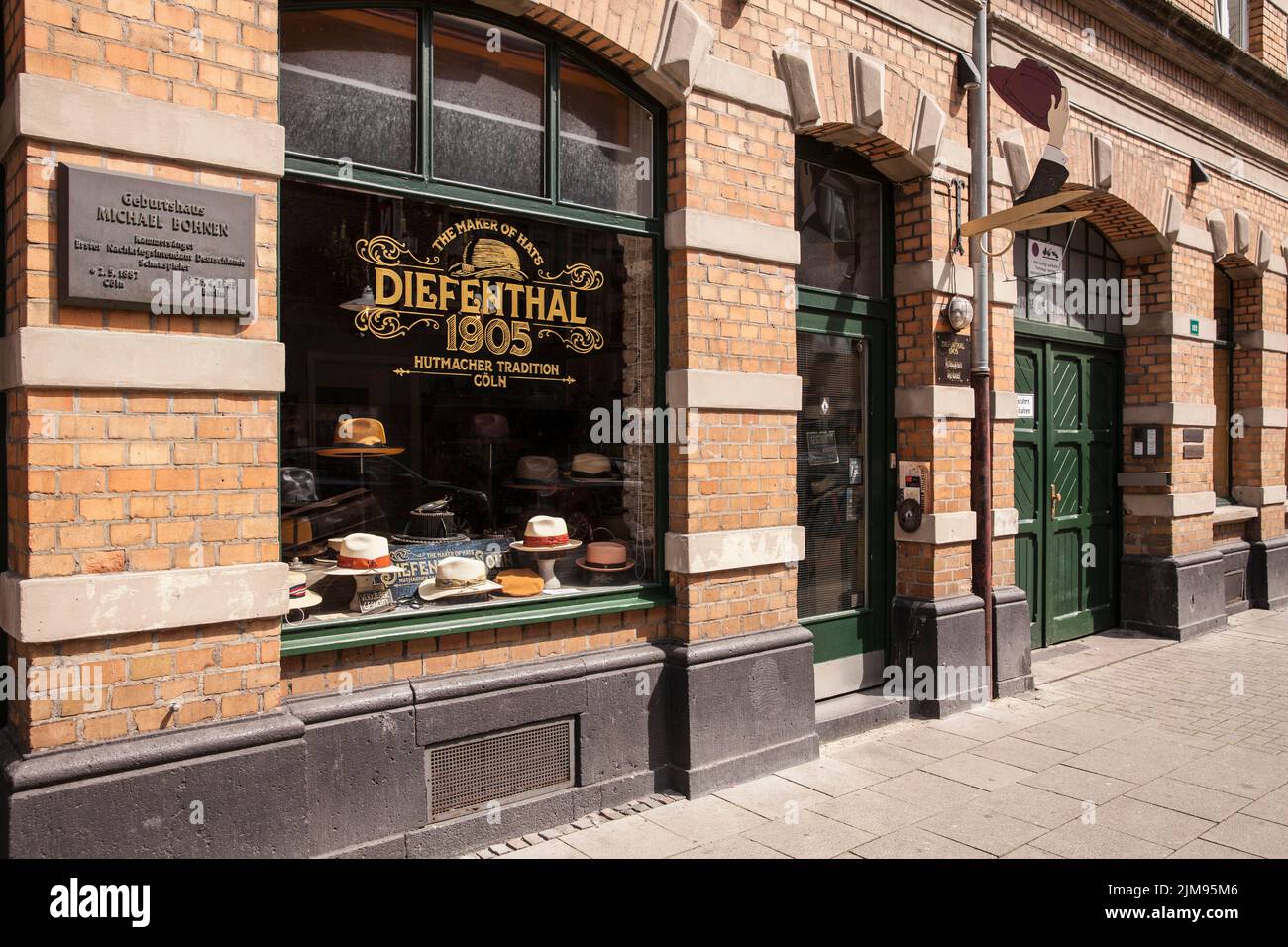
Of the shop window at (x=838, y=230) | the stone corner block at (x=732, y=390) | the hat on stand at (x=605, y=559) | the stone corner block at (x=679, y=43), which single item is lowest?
the hat on stand at (x=605, y=559)

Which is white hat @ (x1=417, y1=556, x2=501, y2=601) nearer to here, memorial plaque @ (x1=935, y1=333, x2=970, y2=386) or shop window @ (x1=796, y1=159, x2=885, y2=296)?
shop window @ (x1=796, y1=159, x2=885, y2=296)

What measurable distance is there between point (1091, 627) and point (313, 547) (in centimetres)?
771

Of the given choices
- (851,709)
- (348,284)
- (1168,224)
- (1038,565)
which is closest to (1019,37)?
(1168,224)

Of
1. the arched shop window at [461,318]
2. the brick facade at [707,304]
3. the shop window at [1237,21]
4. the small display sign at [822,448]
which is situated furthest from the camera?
the shop window at [1237,21]

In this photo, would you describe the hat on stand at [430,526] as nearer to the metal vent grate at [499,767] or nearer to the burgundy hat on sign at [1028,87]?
the metal vent grate at [499,767]

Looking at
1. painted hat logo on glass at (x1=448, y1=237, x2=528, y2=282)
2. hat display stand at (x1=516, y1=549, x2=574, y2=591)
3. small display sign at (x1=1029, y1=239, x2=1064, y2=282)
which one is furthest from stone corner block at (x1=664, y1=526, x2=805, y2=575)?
small display sign at (x1=1029, y1=239, x2=1064, y2=282)

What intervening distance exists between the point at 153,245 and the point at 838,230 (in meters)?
4.53

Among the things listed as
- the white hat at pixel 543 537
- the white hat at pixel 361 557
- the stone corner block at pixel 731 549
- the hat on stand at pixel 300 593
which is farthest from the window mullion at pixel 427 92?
the stone corner block at pixel 731 549

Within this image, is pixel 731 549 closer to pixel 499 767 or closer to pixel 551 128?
pixel 499 767

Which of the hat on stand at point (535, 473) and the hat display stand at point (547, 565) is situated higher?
the hat on stand at point (535, 473)

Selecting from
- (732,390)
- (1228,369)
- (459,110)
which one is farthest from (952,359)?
(1228,369)

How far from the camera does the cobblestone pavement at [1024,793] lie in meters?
4.54

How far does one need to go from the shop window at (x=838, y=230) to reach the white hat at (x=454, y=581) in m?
3.01
